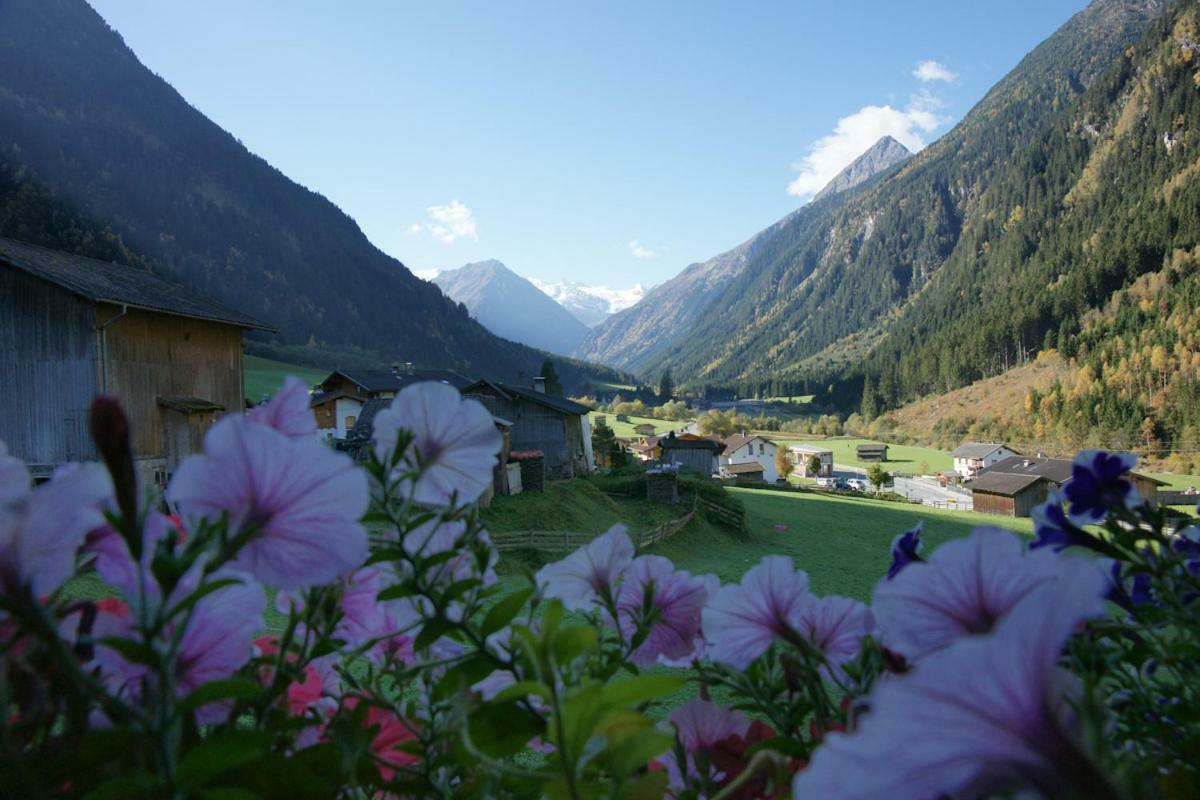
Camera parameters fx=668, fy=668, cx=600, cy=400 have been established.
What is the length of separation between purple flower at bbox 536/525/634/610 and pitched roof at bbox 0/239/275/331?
1058cm

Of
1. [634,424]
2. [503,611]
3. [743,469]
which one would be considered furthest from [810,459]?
[503,611]

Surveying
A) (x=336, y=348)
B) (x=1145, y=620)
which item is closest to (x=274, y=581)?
(x=1145, y=620)

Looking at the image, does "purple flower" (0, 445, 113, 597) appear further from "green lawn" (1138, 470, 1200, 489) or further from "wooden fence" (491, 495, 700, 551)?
"green lawn" (1138, 470, 1200, 489)

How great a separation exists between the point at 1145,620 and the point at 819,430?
8004 centimetres

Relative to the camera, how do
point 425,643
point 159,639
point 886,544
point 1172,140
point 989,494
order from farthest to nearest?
point 1172,140 < point 989,494 < point 886,544 < point 425,643 < point 159,639

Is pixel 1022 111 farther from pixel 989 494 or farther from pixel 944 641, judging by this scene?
pixel 944 641

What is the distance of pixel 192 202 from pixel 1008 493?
81653mm

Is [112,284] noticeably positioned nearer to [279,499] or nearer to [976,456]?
[279,499]

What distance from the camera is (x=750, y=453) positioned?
159 feet

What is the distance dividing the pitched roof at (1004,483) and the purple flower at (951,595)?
115 feet

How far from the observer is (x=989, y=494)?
31.5 metres

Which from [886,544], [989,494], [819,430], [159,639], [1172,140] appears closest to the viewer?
[159,639]

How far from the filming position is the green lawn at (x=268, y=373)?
134 ft

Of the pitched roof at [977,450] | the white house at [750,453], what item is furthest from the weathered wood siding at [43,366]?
the pitched roof at [977,450]
